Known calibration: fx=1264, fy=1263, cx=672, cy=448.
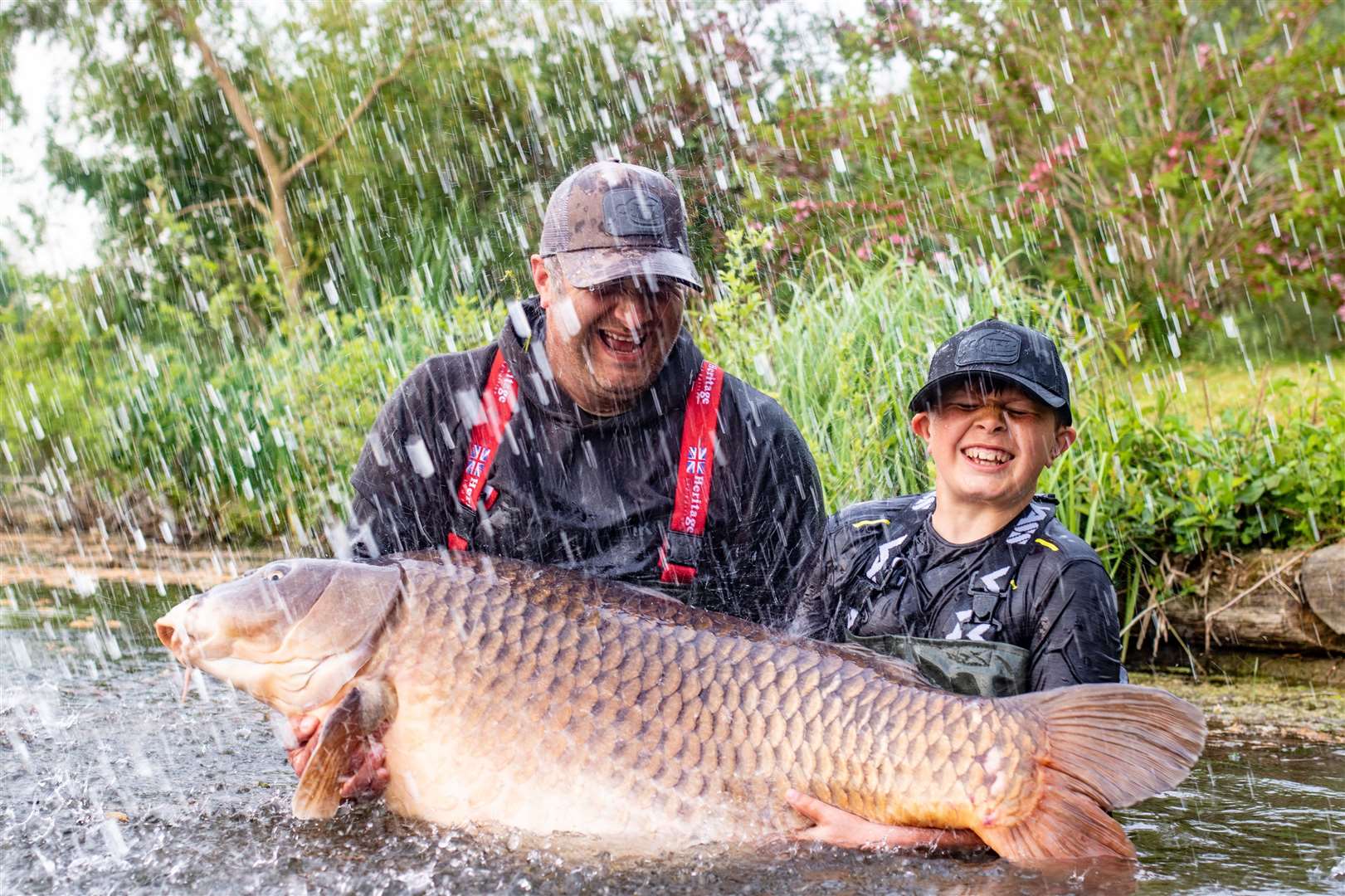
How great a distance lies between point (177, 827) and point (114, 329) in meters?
11.0

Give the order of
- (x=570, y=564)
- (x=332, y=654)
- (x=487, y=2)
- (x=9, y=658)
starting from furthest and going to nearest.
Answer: (x=487, y=2) < (x=9, y=658) < (x=570, y=564) < (x=332, y=654)

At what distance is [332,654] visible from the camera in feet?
9.31

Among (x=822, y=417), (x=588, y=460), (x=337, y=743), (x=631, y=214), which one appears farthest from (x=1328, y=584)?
(x=337, y=743)

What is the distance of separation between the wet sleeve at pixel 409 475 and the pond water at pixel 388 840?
794 millimetres

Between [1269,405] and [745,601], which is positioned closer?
[745,601]

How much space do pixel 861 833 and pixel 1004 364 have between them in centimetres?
128

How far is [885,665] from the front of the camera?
113 inches

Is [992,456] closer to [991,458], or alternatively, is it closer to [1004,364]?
[991,458]

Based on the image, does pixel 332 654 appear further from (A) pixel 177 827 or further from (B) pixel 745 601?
(B) pixel 745 601

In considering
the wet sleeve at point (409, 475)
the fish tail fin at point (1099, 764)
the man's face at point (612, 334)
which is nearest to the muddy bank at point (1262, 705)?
the fish tail fin at point (1099, 764)

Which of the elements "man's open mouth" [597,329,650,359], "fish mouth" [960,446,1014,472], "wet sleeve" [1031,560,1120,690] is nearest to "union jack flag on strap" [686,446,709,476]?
"man's open mouth" [597,329,650,359]

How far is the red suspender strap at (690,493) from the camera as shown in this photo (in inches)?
147

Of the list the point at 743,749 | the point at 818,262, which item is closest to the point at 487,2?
the point at 818,262

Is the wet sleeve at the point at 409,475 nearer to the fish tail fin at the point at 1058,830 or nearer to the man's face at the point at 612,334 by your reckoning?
the man's face at the point at 612,334
